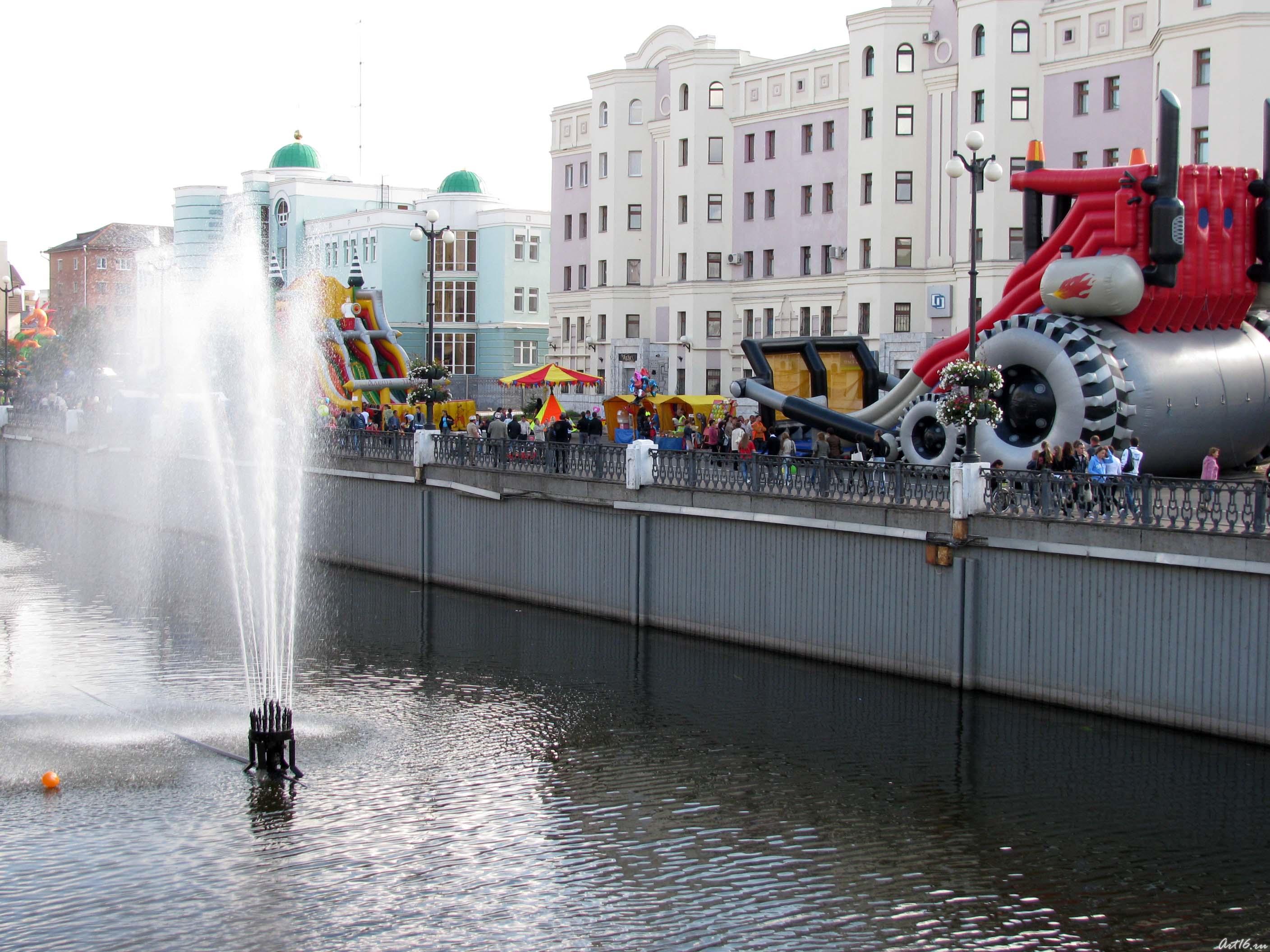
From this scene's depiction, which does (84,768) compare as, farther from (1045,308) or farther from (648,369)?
(648,369)

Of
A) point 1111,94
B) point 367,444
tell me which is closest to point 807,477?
point 367,444

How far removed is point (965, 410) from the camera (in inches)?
969

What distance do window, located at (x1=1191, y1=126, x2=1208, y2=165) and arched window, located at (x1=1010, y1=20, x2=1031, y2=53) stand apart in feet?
26.8

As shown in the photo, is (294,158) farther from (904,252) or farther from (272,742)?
(272,742)

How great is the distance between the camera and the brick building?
421ft

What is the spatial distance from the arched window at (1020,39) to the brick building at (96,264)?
283ft

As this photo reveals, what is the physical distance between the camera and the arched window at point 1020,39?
50.5 meters

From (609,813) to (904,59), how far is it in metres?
41.4

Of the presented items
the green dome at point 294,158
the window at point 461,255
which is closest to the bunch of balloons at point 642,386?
the window at point 461,255

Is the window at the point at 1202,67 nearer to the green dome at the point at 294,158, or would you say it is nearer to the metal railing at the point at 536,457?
the metal railing at the point at 536,457

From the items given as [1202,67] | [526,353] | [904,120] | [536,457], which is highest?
[904,120]

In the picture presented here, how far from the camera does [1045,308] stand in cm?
2867

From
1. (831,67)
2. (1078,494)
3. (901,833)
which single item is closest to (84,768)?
(901,833)

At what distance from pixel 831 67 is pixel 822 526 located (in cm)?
3538
